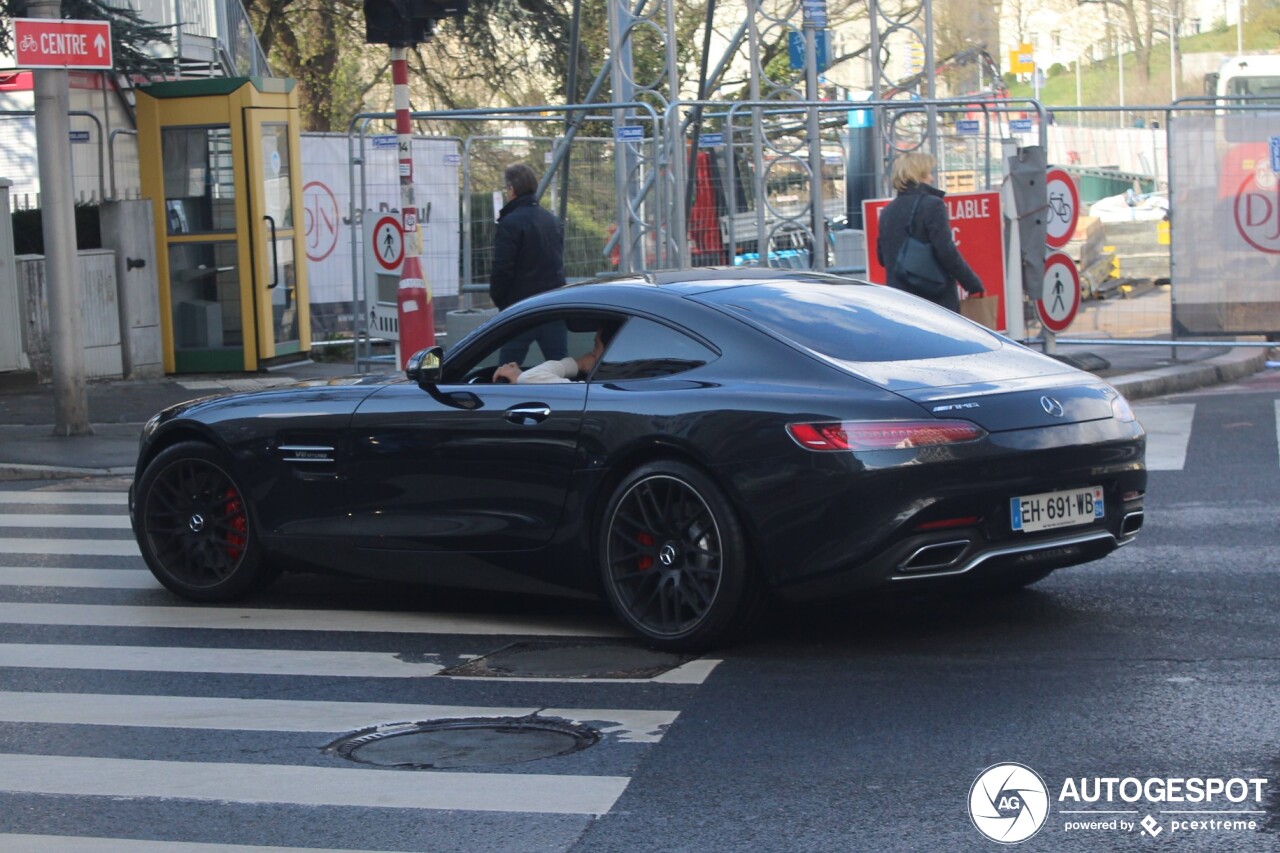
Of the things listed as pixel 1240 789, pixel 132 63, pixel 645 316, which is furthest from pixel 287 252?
pixel 1240 789

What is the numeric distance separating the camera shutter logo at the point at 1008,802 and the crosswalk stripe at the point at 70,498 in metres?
7.67

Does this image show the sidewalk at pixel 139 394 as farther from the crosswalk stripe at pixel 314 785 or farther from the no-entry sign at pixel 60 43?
the crosswalk stripe at pixel 314 785

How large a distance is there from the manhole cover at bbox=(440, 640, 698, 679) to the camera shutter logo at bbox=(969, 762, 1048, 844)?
1664mm

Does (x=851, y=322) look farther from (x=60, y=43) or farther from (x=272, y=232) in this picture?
(x=272, y=232)

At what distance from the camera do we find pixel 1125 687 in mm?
5758

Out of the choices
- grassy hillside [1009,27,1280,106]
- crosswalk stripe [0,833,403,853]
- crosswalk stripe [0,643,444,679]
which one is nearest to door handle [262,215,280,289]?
crosswalk stripe [0,643,444,679]

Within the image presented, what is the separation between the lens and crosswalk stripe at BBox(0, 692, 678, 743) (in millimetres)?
5746

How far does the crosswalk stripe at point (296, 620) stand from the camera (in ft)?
23.6

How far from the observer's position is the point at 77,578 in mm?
8750

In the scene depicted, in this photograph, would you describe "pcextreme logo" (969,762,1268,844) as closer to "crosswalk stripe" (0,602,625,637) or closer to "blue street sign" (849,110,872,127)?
"crosswalk stripe" (0,602,625,637)

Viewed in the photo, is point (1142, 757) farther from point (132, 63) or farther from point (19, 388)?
point (132, 63)

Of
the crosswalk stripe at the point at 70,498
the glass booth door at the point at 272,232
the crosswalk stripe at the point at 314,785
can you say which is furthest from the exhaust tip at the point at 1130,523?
the glass booth door at the point at 272,232

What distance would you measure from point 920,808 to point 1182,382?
11.3m

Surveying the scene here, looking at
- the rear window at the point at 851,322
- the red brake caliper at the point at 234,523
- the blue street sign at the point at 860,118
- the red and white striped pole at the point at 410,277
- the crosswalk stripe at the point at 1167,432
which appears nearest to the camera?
the rear window at the point at 851,322
